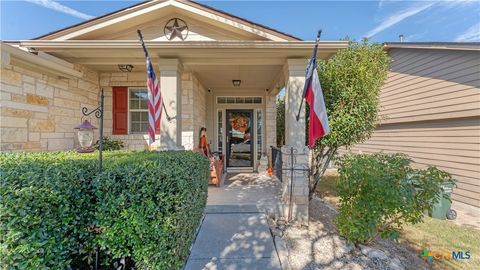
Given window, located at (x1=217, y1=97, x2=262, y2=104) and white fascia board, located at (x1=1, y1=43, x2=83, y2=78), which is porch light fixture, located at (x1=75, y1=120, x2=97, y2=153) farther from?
window, located at (x1=217, y1=97, x2=262, y2=104)

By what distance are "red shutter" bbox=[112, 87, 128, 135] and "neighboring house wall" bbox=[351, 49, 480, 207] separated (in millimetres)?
7485

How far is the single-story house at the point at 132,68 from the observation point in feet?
12.7

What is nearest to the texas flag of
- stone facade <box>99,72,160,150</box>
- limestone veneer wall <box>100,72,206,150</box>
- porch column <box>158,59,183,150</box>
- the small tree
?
the small tree

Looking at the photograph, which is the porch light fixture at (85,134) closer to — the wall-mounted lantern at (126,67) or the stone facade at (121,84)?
the stone facade at (121,84)

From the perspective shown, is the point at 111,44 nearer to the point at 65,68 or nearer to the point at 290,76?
the point at 65,68

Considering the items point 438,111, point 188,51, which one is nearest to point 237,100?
point 188,51

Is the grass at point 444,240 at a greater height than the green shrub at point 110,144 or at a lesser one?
lesser

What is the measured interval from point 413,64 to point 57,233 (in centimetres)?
995

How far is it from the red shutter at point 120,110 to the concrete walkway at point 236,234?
9.96 feet

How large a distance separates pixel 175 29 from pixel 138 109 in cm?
242

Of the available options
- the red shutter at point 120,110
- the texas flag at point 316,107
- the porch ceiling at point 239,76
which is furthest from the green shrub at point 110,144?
the texas flag at point 316,107

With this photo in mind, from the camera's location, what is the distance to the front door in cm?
805

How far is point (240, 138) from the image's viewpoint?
8086 millimetres

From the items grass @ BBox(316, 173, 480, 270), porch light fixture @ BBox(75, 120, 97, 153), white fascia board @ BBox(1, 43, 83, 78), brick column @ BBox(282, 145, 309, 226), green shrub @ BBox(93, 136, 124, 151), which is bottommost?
grass @ BBox(316, 173, 480, 270)
